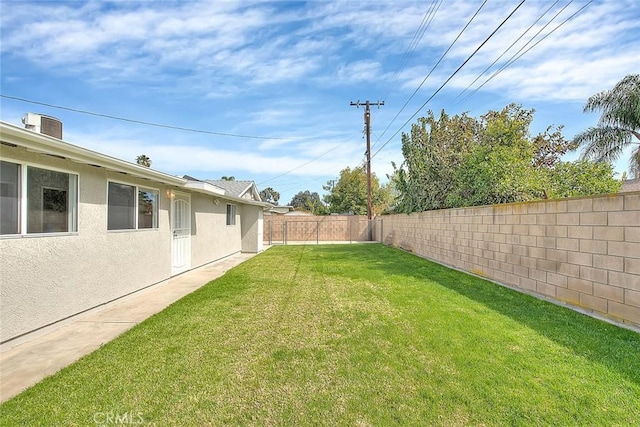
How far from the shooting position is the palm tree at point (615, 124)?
34.8 ft

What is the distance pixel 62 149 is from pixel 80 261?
5.69 ft

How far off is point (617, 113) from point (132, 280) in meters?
15.6

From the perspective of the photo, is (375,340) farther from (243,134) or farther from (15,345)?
(243,134)

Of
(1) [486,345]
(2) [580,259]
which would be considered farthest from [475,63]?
(1) [486,345]

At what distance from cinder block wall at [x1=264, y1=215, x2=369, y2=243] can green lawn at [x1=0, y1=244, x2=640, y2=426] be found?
16.0m

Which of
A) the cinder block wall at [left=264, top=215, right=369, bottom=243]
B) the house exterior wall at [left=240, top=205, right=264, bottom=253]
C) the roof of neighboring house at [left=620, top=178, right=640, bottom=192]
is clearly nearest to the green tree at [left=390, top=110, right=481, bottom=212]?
the roof of neighboring house at [left=620, top=178, right=640, bottom=192]

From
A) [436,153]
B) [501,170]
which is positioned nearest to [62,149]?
[501,170]

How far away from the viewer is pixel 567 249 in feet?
16.6

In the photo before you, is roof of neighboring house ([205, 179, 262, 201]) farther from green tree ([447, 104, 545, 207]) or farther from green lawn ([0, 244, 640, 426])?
green lawn ([0, 244, 640, 426])

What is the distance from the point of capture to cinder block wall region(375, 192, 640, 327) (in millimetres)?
4121

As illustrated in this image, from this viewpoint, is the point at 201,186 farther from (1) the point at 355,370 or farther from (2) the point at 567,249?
(2) the point at 567,249

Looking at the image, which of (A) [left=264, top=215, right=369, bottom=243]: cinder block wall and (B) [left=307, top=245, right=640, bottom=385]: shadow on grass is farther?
(A) [left=264, top=215, right=369, bottom=243]: cinder block wall

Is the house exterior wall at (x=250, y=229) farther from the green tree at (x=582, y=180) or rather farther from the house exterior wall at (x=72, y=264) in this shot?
the green tree at (x=582, y=180)

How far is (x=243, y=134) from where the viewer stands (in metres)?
20.4
